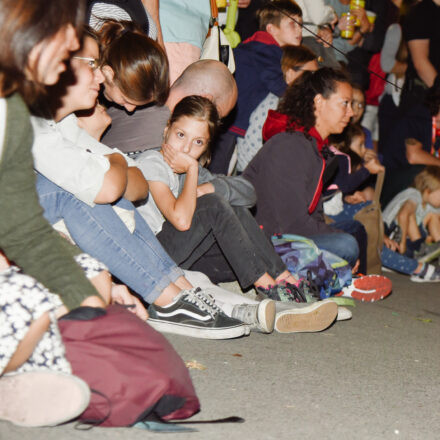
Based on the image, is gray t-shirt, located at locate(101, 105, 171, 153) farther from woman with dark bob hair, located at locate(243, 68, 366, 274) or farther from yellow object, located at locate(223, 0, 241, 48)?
yellow object, located at locate(223, 0, 241, 48)

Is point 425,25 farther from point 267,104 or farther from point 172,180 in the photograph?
point 172,180

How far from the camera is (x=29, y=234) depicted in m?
1.69

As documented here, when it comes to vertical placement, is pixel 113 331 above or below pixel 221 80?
below

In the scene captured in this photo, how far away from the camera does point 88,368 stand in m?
1.63

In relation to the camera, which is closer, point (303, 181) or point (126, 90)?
point (126, 90)

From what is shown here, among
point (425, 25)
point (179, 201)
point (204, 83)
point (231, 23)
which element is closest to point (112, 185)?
point (179, 201)

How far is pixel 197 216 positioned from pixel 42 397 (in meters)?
1.39

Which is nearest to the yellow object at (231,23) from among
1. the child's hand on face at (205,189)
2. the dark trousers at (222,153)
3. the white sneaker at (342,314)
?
the dark trousers at (222,153)

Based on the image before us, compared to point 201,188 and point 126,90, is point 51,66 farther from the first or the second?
point 201,188

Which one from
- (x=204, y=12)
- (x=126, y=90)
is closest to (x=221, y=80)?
(x=204, y=12)

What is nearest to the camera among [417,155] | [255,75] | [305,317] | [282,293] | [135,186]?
[135,186]

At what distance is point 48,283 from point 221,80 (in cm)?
204

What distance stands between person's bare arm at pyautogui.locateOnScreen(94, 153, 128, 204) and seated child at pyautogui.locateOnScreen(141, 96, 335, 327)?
512 mm

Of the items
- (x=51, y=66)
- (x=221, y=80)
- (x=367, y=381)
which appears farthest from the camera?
(x=221, y=80)
